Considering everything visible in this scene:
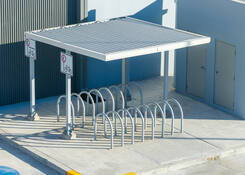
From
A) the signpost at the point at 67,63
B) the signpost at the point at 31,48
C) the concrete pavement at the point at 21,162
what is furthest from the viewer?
the signpost at the point at 31,48

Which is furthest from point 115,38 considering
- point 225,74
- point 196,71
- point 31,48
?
point 196,71

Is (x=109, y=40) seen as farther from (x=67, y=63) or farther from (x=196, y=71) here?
(x=196, y=71)

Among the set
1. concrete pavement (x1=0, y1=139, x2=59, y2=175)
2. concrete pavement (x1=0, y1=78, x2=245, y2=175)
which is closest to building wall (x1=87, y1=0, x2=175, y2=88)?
concrete pavement (x1=0, y1=78, x2=245, y2=175)

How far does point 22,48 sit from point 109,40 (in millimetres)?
3022

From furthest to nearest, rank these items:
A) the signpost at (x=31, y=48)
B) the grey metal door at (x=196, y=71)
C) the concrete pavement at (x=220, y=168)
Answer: the grey metal door at (x=196, y=71) < the signpost at (x=31, y=48) < the concrete pavement at (x=220, y=168)

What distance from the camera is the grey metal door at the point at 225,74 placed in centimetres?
1539

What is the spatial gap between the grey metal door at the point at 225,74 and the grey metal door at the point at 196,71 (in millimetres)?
549

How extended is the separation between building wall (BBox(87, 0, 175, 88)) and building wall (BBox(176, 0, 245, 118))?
139cm

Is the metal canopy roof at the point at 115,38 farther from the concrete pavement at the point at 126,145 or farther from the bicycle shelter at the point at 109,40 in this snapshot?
the concrete pavement at the point at 126,145

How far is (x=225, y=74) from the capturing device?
15.6 metres

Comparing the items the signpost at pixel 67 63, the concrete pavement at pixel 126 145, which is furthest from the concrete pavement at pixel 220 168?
the signpost at pixel 67 63

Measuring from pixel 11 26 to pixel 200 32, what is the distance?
4.78 m

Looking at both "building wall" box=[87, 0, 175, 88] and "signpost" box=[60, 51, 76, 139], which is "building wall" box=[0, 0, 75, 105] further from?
"signpost" box=[60, 51, 76, 139]

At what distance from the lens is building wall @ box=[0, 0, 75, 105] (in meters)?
15.5
